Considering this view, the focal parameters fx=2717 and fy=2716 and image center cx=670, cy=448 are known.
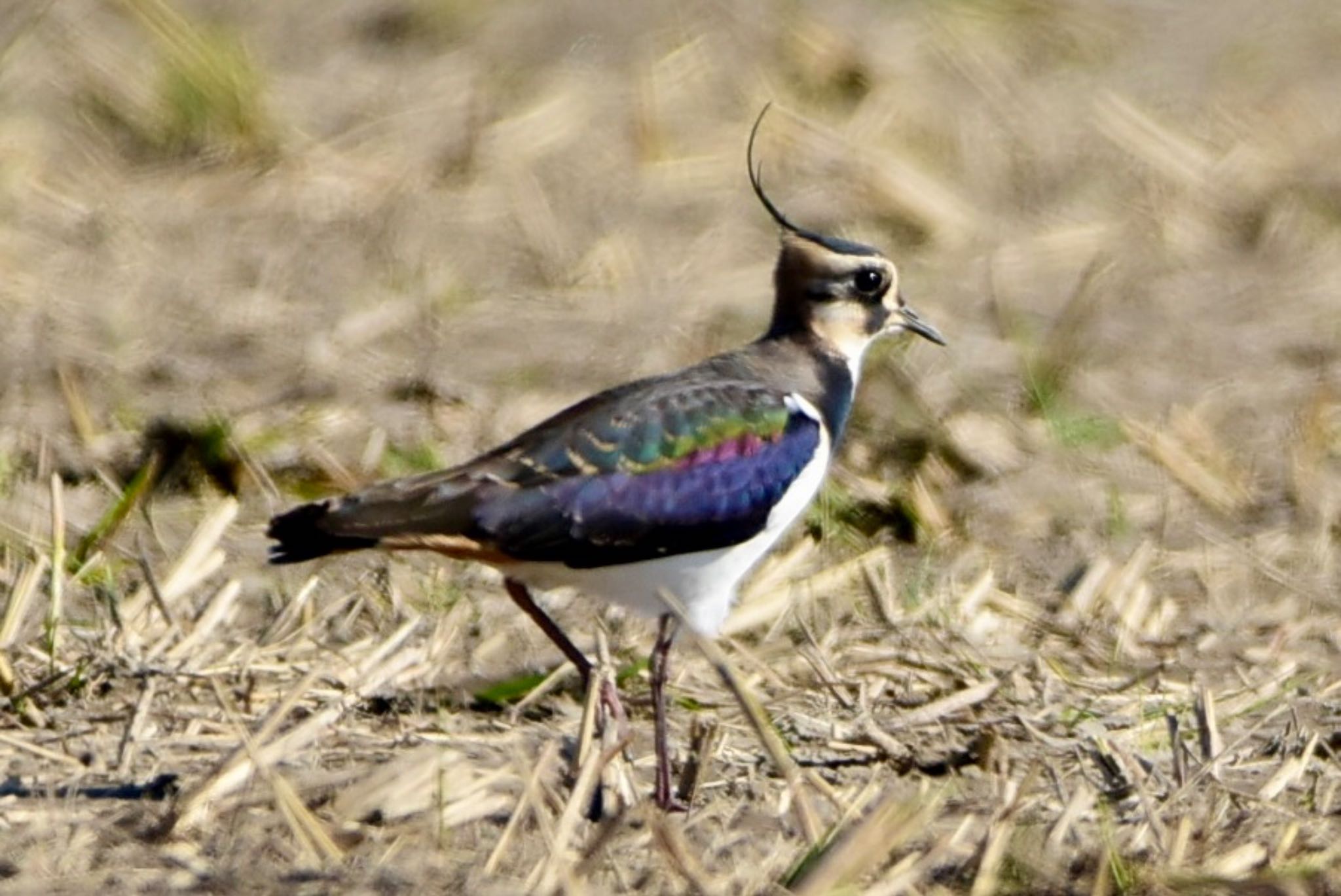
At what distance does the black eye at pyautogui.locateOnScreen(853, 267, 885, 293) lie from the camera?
286 inches

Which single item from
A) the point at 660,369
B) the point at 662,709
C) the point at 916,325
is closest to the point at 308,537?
the point at 662,709

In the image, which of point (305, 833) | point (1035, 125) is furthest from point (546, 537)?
point (1035, 125)

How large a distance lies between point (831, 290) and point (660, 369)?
1667 mm

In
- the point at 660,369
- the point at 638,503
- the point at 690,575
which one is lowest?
the point at 660,369

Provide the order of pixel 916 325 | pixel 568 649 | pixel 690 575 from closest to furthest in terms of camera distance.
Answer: pixel 568 649 < pixel 690 575 < pixel 916 325

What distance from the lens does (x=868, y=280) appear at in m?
7.27

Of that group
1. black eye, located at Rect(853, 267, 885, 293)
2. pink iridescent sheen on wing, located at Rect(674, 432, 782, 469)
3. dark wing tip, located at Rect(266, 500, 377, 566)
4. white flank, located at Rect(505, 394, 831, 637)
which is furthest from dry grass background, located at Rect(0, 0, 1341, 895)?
black eye, located at Rect(853, 267, 885, 293)

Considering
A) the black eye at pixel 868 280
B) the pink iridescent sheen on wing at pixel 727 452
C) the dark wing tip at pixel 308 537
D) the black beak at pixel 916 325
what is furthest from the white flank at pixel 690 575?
the black beak at pixel 916 325

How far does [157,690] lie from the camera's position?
20.8 ft

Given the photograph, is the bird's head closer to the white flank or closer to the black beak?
the black beak

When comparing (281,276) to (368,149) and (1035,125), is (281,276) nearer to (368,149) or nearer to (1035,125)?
(368,149)

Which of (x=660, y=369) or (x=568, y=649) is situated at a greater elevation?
(x=568, y=649)

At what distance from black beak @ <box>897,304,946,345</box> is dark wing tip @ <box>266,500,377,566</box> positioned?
1943 millimetres

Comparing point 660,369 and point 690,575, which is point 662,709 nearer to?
point 690,575
